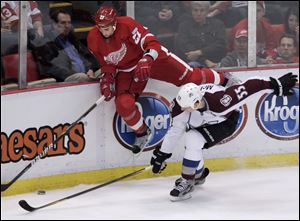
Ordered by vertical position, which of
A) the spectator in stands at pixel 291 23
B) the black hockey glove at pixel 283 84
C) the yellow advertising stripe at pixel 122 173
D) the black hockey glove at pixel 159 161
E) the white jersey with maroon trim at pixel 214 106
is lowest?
the yellow advertising stripe at pixel 122 173

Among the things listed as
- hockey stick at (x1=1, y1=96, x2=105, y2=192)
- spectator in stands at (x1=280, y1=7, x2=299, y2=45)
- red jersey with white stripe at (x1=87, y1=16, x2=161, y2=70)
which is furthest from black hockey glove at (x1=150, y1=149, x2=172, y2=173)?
spectator in stands at (x1=280, y1=7, x2=299, y2=45)

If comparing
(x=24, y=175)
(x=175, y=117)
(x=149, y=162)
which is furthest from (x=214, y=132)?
(x=24, y=175)

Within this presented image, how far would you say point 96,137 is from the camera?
547cm

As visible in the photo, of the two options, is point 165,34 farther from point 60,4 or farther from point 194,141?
point 194,141

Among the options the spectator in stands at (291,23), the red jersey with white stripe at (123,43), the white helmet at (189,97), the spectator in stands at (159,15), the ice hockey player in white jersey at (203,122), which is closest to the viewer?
the white helmet at (189,97)

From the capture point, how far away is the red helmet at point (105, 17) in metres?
5.20

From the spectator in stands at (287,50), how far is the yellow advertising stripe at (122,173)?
590 mm

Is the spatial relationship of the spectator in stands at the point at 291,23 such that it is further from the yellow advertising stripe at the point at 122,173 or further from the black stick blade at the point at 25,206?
the black stick blade at the point at 25,206

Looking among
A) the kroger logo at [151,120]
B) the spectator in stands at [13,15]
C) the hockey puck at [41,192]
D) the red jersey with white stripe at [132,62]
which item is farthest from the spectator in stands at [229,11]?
the hockey puck at [41,192]

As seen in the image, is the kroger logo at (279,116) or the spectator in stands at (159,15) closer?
the spectator in stands at (159,15)

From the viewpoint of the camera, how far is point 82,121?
5.41 meters

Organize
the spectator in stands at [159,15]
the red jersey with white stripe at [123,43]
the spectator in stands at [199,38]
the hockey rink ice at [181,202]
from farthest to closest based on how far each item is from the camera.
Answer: the spectator in stands at [199,38] < the spectator in stands at [159,15] < the red jersey with white stripe at [123,43] < the hockey rink ice at [181,202]

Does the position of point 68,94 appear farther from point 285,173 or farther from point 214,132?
point 285,173

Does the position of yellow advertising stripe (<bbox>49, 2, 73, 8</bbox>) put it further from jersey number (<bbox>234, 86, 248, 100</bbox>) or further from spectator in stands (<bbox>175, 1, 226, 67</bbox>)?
jersey number (<bbox>234, 86, 248, 100</bbox>)
